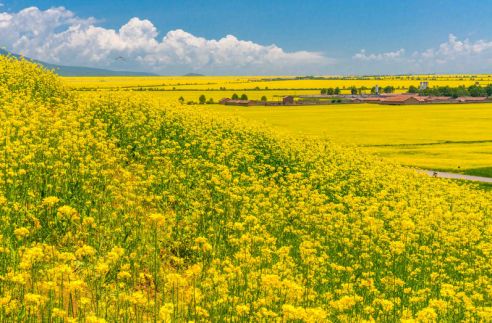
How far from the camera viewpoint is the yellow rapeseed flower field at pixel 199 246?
317 inches

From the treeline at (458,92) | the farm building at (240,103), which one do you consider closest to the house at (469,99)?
the treeline at (458,92)

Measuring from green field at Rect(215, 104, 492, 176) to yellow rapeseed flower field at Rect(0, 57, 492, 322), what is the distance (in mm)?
18891

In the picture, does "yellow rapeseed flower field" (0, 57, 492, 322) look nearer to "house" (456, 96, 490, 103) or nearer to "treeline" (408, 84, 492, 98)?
"house" (456, 96, 490, 103)

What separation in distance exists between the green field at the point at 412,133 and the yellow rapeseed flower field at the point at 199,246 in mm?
18891

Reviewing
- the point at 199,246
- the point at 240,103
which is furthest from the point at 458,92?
the point at 199,246

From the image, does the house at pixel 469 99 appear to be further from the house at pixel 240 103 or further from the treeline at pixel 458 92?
the house at pixel 240 103

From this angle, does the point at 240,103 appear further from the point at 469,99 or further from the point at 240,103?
the point at 469,99

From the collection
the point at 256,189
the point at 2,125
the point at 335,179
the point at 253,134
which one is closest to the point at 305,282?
the point at 256,189

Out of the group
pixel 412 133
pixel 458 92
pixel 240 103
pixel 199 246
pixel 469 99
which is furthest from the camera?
pixel 458 92

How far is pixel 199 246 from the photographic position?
42.7ft

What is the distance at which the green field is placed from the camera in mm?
44688

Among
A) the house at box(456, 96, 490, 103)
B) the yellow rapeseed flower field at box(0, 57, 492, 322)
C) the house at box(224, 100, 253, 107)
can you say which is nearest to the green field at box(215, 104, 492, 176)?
the house at box(224, 100, 253, 107)

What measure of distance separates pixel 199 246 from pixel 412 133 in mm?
57844

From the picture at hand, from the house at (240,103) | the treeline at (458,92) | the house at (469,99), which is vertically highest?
the treeline at (458,92)
